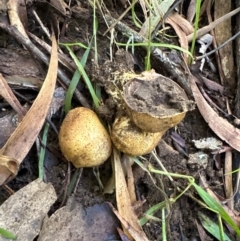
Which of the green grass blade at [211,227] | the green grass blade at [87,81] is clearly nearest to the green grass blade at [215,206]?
the green grass blade at [211,227]

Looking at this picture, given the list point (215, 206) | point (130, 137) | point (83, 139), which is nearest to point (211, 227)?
point (215, 206)

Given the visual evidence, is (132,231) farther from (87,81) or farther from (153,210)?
(87,81)

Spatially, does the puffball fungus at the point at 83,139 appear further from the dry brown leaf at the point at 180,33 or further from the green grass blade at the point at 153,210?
the dry brown leaf at the point at 180,33

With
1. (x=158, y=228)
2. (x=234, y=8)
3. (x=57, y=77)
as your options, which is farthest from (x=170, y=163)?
(x=234, y=8)

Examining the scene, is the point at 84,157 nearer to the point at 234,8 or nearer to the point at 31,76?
the point at 31,76

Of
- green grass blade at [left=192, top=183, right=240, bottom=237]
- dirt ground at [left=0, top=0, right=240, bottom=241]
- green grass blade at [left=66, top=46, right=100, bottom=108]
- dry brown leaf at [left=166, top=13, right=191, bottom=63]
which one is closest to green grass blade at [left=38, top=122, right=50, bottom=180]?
dirt ground at [left=0, top=0, right=240, bottom=241]

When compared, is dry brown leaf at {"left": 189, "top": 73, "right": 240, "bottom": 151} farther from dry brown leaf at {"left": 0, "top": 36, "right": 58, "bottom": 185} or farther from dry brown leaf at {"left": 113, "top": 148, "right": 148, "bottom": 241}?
dry brown leaf at {"left": 0, "top": 36, "right": 58, "bottom": 185}
